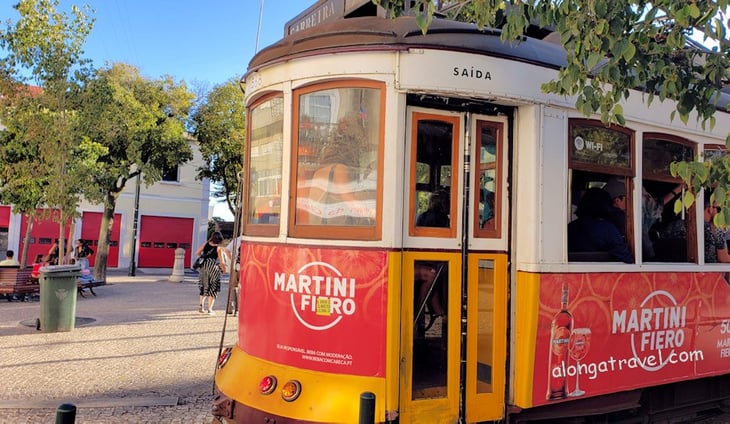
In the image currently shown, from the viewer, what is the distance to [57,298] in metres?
8.63

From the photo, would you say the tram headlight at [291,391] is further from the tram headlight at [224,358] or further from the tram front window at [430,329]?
the tram headlight at [224,358]

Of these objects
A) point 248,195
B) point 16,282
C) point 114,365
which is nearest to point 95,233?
point 16,282

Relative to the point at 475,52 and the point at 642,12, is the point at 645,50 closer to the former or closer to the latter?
the point at 642,12

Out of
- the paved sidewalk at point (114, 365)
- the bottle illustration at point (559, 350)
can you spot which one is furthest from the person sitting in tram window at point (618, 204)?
the paved sidewalk at point (114, 365)

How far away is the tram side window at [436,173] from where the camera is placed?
3.49 meters

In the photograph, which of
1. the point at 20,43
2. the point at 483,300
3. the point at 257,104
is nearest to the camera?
the point at 483,300

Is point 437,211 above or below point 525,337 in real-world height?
above

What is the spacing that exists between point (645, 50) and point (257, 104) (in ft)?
8.32

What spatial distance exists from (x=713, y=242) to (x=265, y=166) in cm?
371

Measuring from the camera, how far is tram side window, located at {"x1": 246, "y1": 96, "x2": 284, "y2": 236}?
3762 mm

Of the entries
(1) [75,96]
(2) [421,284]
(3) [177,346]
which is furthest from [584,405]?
Answer: (1) [75,96]

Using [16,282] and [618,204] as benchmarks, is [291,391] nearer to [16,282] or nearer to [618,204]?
[618,204]

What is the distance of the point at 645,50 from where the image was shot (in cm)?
296

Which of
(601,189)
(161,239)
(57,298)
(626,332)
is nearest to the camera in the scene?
(626,332)
